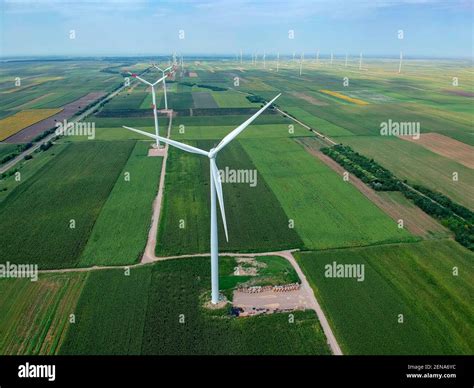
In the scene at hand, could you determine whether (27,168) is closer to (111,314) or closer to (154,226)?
(154,226)

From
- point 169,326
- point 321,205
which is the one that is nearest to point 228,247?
point 169,326

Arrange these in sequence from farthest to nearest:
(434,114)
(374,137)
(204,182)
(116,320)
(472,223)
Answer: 1. (434,114)
2. (374,137)
3. (204,182)
4. (472,223)
5. (116,320)

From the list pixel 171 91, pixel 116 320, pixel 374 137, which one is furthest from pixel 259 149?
pixel 171 91

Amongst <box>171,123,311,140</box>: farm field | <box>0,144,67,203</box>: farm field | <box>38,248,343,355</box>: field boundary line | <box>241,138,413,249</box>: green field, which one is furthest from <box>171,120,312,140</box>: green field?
<box>38,248,343,355</box>: field boundary line

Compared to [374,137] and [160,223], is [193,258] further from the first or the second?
[374,137]

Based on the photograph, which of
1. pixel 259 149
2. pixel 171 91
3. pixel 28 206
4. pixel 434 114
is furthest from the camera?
pixel 171 91

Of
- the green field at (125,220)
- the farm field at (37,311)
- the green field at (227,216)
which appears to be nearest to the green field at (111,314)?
the farm field at (37,311)

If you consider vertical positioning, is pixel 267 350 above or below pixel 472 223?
below

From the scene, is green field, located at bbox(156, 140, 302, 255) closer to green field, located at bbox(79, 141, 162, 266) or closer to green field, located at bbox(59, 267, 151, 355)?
green field, located at bbox(79, 141, 162, 266)
